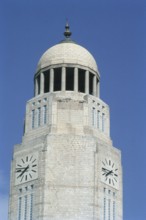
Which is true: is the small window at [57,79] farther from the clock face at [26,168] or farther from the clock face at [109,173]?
the clock face at [109,173]

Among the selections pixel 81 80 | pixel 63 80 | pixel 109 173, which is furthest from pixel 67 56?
pixel 109 173

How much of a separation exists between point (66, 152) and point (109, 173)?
12.5ft

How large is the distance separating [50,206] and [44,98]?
9.50 meters

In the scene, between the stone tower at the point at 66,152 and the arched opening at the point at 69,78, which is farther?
the arched opening at the point at 69,78

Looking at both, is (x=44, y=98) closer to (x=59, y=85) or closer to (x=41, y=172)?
(x=59, y=85)

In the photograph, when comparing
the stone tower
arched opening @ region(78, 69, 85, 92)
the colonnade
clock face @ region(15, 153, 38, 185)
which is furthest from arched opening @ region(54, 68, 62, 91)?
clock face @ region(15, 153, 38, 185)

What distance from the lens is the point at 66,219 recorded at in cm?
5484

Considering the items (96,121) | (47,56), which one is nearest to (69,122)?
(96,121)

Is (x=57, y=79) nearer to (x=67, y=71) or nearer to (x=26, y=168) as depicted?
(x=67, y=71)

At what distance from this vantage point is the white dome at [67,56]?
62.1 m

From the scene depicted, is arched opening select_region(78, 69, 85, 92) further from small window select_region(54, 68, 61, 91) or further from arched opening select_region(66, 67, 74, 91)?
small window select_region(54, 68, 61, 91)

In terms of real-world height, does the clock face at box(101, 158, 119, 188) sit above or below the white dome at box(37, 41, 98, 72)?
below

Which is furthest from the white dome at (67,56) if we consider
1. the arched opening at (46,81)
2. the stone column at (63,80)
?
the stone column at (63,80)

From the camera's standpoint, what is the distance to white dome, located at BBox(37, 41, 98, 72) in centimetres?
6209
